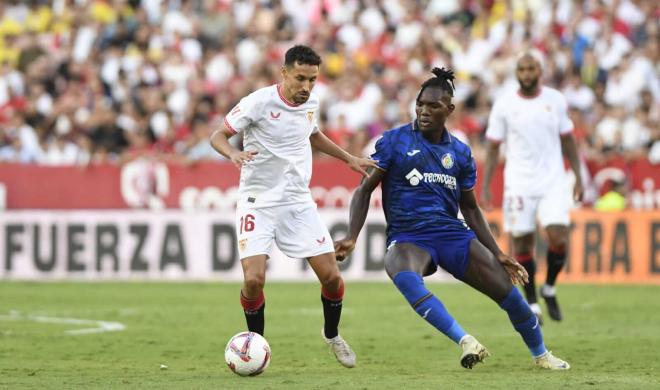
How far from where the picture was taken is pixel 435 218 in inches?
414

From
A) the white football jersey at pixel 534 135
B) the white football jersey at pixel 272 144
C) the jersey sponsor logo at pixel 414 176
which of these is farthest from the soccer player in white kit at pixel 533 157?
the jersey sponsor logo at pixel 414 176

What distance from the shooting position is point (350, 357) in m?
11.1

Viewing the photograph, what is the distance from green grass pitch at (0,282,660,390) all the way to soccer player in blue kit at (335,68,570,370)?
61 cm

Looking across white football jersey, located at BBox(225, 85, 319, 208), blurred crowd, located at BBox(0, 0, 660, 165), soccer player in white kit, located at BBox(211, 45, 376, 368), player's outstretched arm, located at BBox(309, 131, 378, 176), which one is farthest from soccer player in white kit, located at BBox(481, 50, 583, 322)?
blurred crowd, located at BBox(0, 0, 660, 165)

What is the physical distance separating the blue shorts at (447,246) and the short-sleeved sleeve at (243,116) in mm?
1511

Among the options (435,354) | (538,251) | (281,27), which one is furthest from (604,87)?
(435,354)

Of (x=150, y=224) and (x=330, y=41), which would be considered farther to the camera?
(x=330, y=41)

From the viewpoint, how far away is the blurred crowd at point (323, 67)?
2381 centimetres

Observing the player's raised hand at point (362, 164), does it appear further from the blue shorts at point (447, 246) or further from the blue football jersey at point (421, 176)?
the blue shorts at point (447, 246)

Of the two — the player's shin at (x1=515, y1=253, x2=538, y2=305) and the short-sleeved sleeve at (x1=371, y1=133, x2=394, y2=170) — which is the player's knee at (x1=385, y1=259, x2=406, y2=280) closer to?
the short-sleeved sleeve at (x1=371, y1=133, x2=394, y2=170)

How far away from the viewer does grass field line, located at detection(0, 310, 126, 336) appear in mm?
14734

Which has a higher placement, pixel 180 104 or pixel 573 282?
pixel 180 104

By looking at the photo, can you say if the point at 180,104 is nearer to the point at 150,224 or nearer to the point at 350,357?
the point at 150,224

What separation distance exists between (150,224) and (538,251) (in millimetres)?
6160
